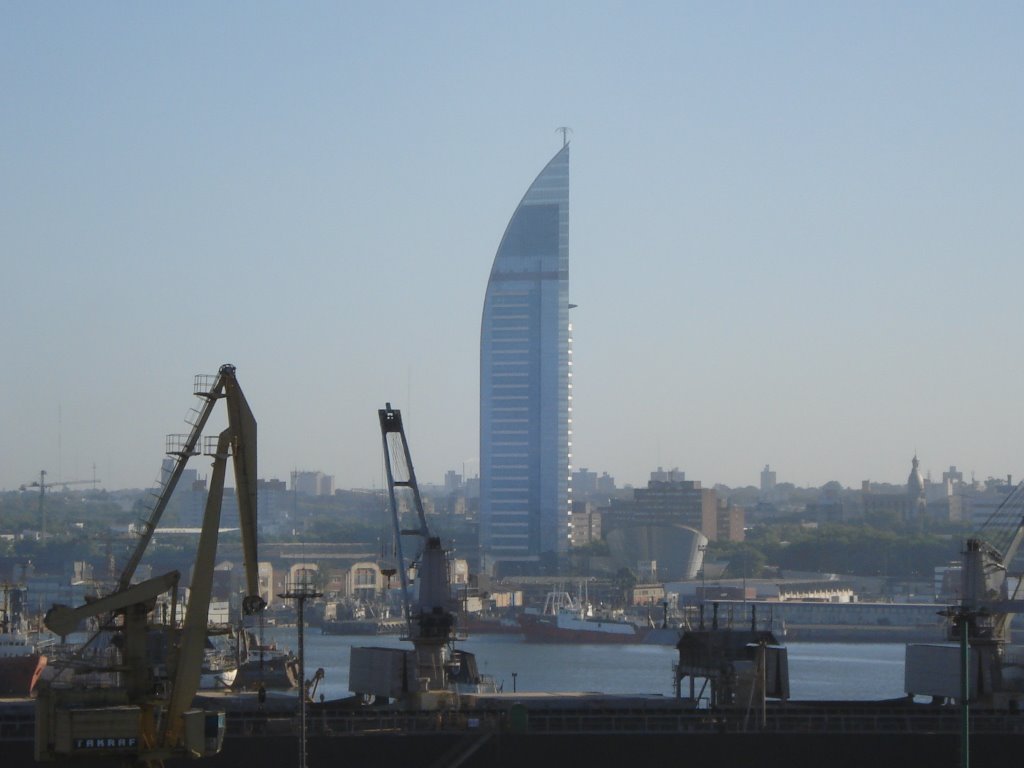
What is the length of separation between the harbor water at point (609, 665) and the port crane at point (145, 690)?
2388 cm

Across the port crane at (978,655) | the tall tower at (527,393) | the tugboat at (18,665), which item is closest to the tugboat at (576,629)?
the tugboat at (18,665)

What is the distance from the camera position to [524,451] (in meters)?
151

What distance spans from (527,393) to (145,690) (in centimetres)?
12838

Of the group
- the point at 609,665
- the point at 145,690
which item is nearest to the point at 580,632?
the point at 609,665

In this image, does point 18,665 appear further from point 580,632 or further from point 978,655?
point 580,632

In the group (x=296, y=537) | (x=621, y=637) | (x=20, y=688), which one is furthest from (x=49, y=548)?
(x=20, y=688)

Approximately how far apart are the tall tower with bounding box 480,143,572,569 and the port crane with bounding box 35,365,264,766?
124904mm

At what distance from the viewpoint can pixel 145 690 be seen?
22.6 m

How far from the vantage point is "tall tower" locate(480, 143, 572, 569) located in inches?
5925

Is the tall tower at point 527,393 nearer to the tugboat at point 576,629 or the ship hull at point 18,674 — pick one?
the tugboat at point 576,629

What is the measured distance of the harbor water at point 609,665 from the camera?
6109cm

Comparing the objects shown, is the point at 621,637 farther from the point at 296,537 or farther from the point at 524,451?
the point at 296,537

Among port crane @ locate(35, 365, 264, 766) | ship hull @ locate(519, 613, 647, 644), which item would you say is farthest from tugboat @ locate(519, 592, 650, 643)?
port crane @ locate(35, 365, 264, 766)

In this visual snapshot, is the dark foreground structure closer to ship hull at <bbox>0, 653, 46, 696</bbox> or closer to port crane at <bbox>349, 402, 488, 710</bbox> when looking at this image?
port crane at <bbox>349, 402, 488, 710</bbox>
